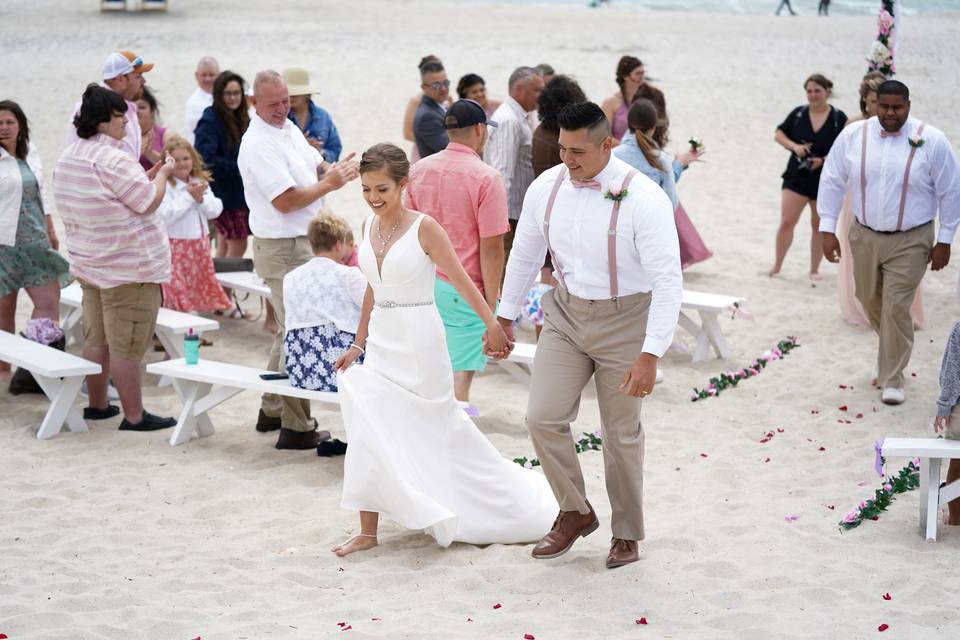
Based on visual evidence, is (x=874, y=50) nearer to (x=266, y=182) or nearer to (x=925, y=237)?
(x=925, y=237)

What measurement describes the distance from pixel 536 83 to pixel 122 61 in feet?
9.68

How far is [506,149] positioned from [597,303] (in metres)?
3.54

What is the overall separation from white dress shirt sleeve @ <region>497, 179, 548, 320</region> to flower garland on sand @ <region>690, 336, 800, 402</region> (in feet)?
9.92

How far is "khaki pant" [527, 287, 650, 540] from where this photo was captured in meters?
4.70

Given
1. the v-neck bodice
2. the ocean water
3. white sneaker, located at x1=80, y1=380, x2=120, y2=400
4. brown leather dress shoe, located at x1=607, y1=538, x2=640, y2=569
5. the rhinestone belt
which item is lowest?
white sneaker, located at x1=80, y1=380, x2=120, y2=400

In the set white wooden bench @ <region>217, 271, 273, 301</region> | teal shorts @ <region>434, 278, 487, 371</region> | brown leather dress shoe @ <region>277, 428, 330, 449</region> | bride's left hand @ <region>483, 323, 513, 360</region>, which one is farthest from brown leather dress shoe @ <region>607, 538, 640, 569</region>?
white wooden bench @ <region>217, 271, 273, 301</region>

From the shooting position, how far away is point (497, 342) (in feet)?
16.2

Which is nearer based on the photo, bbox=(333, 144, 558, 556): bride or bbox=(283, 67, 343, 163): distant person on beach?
bbox=(333, 144, 558, 556): bride

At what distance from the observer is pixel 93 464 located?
645 centimetres

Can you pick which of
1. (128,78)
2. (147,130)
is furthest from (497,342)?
(147,130)

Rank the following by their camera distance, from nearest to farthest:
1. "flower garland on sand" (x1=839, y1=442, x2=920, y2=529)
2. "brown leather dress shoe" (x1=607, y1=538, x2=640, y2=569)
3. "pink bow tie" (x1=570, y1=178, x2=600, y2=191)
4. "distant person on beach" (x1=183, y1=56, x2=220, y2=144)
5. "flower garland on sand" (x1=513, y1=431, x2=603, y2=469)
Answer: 1. "pink bow tie" (x1=570, y1=178, x2=600, y2=191)
2. "brown leather dress shoe" (x1=607, y1=538, x2=640, y2=569)
3. "flower garland on sand" (x1=839, y1=442, x2=920, y2=529)
4. "flower garland on sand" (x1=513, y1=431, x2=603, y2=469)
5. "distant person on beach" (x1=183, y1=56, x2=220, y2=144)

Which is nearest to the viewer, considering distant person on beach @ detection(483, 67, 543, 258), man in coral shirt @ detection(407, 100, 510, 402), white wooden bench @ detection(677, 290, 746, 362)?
man in coral shirt @ detection(407, 100, 510, 402)

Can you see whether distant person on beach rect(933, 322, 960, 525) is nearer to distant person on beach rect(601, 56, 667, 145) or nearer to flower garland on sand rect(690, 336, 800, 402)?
flower garland on sand rect(690, 336, 800, 402)

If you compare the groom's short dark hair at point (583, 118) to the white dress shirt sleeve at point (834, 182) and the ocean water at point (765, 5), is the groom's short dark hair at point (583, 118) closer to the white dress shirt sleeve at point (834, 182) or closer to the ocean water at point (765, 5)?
the white dress shirt sleeve at point (834, 182)
